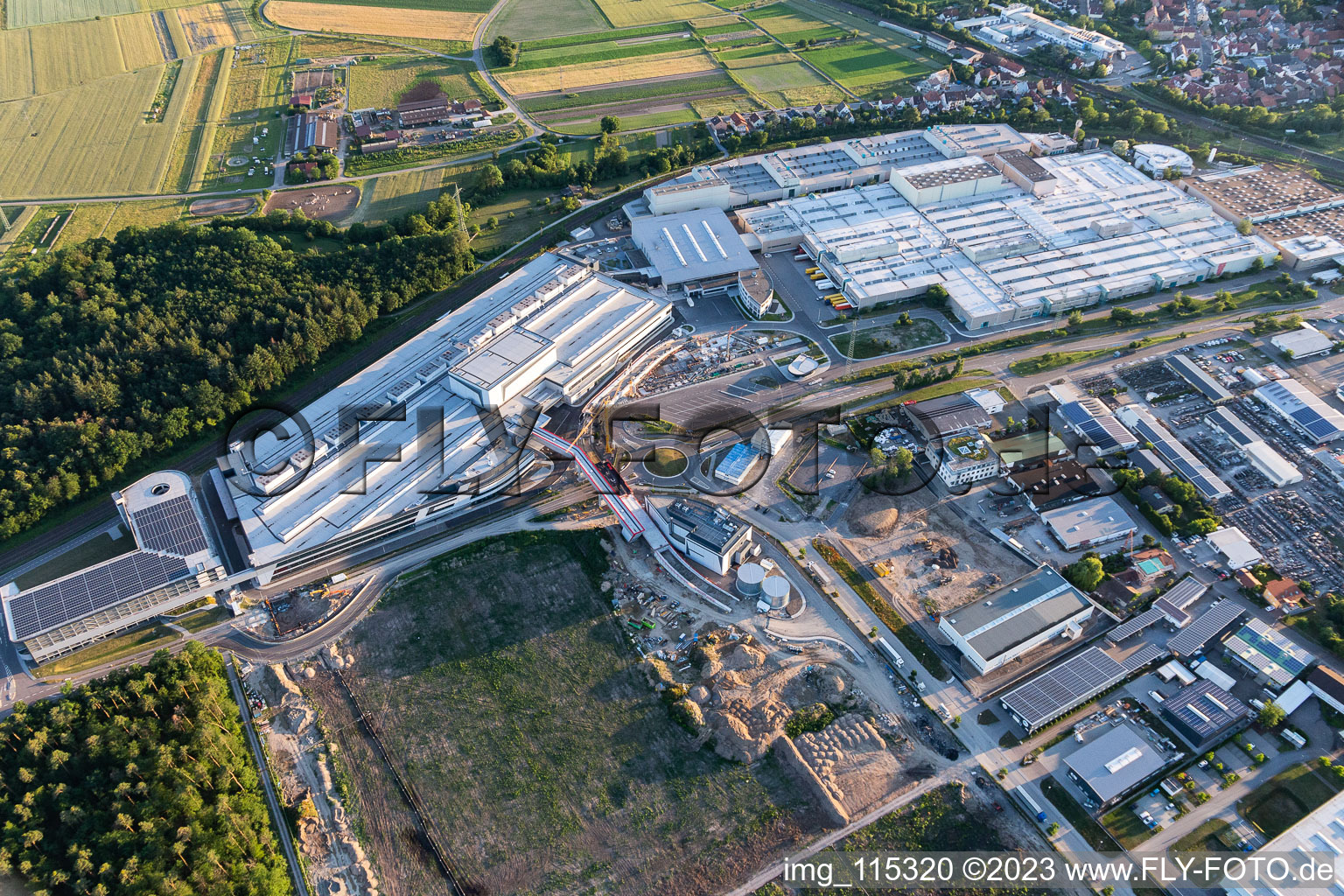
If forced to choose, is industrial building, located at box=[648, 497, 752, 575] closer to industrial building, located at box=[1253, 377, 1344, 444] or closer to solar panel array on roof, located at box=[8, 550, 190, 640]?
solar panel array on roof, located at box=[8, 550, 190, 640]

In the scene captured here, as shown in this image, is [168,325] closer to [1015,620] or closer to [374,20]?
[1015,620]

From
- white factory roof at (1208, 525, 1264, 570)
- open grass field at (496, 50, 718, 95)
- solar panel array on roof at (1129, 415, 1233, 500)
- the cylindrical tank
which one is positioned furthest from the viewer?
open grass field at (496, 50, 718, 95)

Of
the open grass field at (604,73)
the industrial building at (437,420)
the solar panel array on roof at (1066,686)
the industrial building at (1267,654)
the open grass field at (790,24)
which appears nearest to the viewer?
the solar panel array on roof at (1066,686)

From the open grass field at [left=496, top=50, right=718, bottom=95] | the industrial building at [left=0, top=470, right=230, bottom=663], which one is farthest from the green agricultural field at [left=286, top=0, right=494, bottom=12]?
the industrial building at [left=0, top=470, right=230, bottom=663]

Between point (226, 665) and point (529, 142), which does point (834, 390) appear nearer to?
point (226, 665)

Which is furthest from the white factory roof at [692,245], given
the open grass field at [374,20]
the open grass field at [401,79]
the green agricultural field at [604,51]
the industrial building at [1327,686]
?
the open grass field at [374,20]

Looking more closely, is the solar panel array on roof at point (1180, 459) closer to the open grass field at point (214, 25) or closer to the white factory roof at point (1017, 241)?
the white factory roof at point (1017, 241)

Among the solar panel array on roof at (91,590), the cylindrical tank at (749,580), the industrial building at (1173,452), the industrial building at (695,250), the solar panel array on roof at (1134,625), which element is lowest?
the solar panel array on roof at (91,590)
